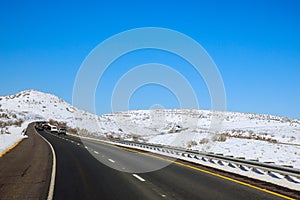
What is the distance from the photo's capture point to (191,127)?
71.4 metres

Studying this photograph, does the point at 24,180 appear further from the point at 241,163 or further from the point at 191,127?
the point at 191,127

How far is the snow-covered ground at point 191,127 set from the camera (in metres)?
31.0

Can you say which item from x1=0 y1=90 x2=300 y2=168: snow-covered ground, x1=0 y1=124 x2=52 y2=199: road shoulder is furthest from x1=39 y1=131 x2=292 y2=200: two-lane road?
x1=0 y1=90 x2=300 y2=168: snow-covered ground

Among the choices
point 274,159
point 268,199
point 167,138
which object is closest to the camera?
point 268,199

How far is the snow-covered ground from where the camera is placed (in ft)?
102

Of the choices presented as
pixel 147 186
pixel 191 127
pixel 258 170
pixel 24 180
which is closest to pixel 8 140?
pixel 24 180

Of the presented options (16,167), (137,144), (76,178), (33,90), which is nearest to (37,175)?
(76,178)

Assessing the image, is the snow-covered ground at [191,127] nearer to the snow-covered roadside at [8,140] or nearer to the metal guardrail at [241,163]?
the metal guardrail at [241,163]

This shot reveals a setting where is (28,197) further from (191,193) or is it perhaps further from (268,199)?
(268,199)

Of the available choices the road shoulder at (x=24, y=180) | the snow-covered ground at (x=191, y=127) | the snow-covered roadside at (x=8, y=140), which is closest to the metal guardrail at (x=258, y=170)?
the snow-covered ground at (x=191, y=127)

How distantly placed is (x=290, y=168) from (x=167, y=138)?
1502 inches

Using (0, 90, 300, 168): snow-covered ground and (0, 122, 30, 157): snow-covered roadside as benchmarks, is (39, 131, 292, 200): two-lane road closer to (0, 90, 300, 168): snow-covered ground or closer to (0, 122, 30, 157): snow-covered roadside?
(0, 90, 300, 168): snow-covered ground

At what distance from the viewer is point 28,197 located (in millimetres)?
9555

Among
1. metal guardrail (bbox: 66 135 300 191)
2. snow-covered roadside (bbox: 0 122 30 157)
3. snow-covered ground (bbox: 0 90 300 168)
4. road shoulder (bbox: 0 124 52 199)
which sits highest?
snow-covered ground (bbox: 0 90 300 168)
